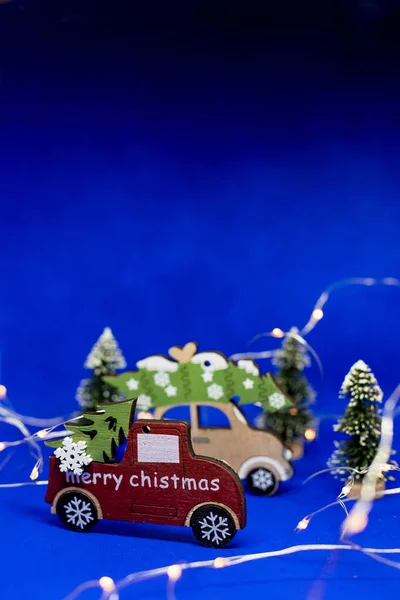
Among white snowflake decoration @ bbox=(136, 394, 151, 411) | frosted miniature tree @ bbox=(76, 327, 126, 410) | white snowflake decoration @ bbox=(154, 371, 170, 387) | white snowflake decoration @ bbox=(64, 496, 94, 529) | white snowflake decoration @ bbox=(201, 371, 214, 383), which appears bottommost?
white snowflake decoration @ bbox=(64, 496, 94, 529)

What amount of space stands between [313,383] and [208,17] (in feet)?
5.28

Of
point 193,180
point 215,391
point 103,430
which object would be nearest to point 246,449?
point 215,391

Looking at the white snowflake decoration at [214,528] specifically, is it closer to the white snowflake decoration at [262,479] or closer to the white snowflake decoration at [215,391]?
the white snowflake decoration at [262,479]

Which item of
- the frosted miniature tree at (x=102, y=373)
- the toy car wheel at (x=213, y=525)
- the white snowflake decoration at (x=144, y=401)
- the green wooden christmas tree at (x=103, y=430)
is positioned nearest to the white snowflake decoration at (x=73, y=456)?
the green wooden christmas tree at (x=103, y=430)

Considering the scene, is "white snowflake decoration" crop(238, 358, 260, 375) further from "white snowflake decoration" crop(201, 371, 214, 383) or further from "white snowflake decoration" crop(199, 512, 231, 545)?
"white snowflake decoration" crop(199, 512, 231, 545)

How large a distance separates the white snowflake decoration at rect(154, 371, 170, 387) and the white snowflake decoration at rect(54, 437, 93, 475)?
20.5 inches

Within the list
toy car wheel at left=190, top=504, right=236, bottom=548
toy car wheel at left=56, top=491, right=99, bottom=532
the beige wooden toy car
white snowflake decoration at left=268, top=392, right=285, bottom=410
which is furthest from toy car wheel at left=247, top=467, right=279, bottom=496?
toy car wheel at left=56, top=491, right=99, bottom=532

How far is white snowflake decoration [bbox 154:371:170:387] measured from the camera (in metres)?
2.51

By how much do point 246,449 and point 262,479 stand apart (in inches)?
4.2

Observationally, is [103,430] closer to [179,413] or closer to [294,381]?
[294,381]

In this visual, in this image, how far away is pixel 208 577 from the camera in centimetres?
177

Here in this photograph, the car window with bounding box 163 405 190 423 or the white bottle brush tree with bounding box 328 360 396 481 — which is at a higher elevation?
the car window with bounding box 163 405 190 423

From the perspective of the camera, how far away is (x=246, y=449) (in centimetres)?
241

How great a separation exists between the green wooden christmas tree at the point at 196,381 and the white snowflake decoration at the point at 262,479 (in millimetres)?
218
